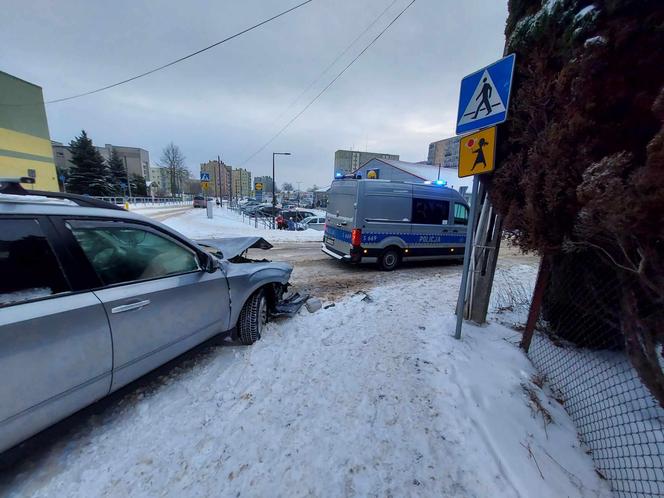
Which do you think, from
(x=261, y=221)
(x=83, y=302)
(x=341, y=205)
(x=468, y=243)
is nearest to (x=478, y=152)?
(x=468, y=243)

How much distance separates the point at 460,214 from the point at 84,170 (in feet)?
153

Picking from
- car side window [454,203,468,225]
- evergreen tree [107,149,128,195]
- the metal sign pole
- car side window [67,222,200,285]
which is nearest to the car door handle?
car side window [67,222,200,285]

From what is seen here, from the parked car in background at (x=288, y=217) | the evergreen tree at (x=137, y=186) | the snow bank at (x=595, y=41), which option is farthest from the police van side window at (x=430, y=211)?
the evergreen tree at (x=137, y=186)

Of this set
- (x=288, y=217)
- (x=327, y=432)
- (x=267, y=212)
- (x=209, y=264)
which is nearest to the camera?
(x=327, y=432)

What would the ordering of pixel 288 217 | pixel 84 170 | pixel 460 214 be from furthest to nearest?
pixel 84 170, pixel 288 217, pixel 460 214

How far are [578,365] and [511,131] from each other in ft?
9.15

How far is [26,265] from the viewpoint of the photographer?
1747mm

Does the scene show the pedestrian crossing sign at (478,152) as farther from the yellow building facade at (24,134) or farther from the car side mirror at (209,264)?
the yellow building facade at (24,134)

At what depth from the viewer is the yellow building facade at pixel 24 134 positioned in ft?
66.7

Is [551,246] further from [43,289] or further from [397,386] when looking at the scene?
[43,289]

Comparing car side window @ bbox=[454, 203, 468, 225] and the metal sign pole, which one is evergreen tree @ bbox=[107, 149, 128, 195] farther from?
the metal sign pole

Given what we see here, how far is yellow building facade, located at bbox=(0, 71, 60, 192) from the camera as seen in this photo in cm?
2034

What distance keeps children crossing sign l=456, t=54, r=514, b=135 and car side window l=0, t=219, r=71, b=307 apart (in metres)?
3.86

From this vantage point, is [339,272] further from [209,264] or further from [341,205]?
[209,264]
